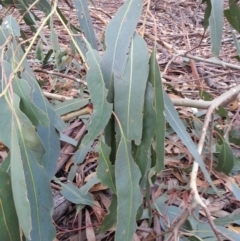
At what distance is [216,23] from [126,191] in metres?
0.43

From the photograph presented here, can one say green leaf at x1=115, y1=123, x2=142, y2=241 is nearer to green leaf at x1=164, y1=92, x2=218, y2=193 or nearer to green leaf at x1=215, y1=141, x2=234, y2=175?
green leaf at x1=164, y1=92, x2=218, y2=193

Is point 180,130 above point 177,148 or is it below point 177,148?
above

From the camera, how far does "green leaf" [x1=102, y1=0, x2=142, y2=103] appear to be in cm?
69

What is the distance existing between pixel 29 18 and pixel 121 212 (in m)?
0.82

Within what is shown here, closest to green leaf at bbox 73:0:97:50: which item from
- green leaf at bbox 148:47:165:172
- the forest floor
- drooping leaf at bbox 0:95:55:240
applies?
the forest floor

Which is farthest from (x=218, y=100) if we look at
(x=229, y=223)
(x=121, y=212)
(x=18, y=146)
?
(x=18, y=146)

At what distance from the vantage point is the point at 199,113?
137 cm

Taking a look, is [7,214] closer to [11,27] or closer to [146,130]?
[146,130]

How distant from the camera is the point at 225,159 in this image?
109cm

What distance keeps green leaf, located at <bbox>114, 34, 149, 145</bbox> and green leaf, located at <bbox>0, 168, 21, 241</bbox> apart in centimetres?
21

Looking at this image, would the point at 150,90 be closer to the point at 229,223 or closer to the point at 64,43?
the point at 229,223

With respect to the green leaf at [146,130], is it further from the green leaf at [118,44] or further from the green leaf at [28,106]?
the green leaf at [28,106]

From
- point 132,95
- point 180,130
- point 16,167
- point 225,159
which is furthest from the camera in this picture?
point 225,159

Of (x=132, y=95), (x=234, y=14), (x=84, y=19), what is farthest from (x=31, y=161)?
(x=234, y=14)
